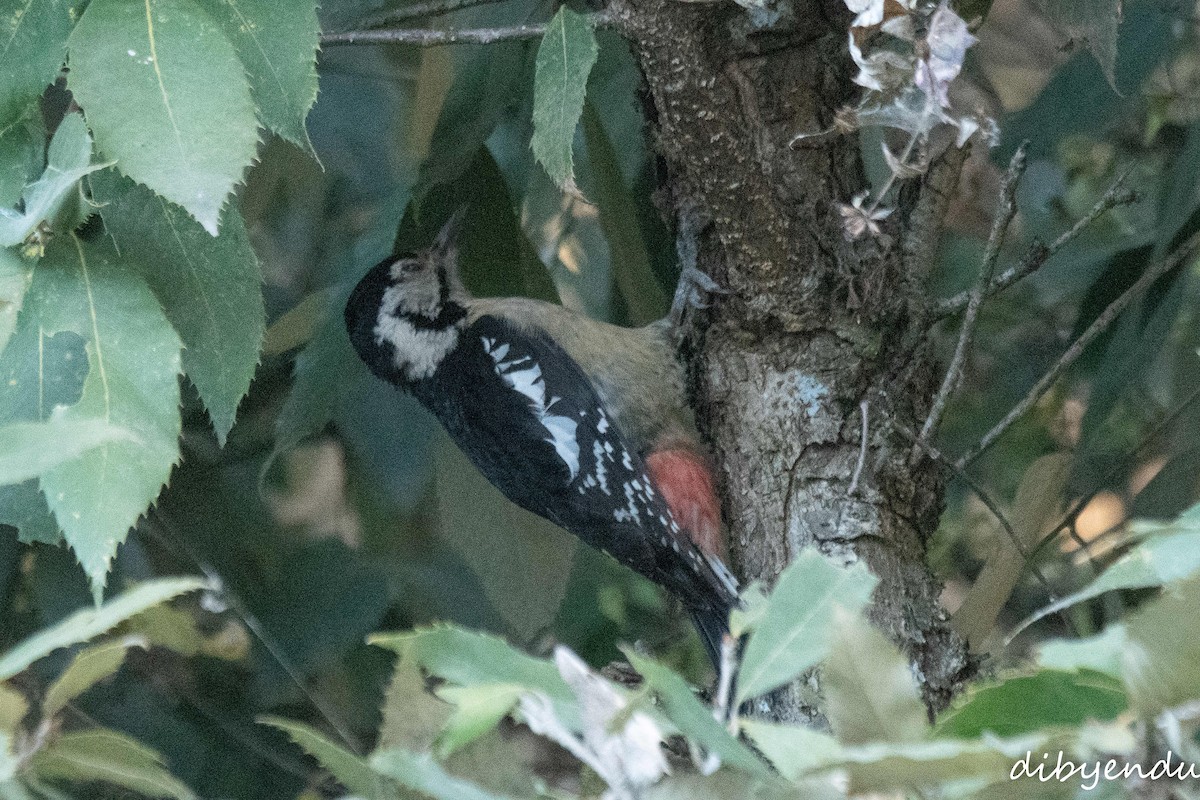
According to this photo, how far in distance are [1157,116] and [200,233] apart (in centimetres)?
219

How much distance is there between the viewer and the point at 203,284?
1436 mm

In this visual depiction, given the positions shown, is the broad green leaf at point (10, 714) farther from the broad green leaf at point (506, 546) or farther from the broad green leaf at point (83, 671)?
the broad green leaf at point (506, 546)

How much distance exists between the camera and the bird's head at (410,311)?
238cm

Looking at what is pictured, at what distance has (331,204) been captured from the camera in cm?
312

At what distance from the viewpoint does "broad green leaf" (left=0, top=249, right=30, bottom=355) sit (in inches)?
48.3

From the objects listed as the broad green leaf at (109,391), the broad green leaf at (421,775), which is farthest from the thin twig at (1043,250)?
the broad green leaf at (421,775)

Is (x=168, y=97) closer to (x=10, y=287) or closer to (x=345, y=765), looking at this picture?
(x=10, y=287)

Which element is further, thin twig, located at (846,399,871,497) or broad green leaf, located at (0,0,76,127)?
thin twig, located at (846,399,871,497)

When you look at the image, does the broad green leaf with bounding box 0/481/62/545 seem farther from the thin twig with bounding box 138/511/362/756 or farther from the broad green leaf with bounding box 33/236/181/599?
the thin twig with bounding box 138/511/362/756

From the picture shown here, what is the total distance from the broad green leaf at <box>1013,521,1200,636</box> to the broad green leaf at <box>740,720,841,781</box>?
0.17 m

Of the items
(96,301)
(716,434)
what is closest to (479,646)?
(96,301)

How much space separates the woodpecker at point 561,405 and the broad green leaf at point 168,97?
944 mm

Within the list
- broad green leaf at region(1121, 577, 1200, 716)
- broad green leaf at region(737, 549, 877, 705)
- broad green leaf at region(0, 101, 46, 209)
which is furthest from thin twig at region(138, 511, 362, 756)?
broad green leaf at region(1121, 577, 1200, 716)

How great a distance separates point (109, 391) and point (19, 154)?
0.32m
